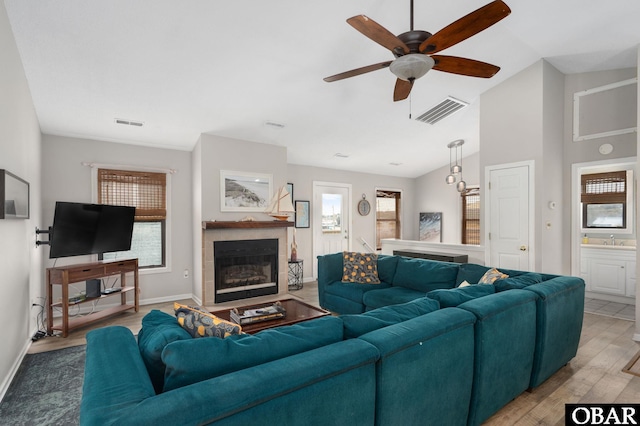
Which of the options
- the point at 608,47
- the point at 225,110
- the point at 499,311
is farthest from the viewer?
the point at 225,110

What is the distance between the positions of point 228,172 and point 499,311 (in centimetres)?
404

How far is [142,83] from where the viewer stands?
322 cm

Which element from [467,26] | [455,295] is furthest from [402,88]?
[455,295]

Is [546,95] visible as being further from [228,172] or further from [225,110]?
[228,172]

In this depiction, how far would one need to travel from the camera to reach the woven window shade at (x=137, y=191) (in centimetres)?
454

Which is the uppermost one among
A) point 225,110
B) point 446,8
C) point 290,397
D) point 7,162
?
point 446,8

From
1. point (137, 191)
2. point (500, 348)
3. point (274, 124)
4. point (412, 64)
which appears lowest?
point (500, 348)

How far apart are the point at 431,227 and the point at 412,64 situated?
21.1ft

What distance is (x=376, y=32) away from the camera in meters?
2.00

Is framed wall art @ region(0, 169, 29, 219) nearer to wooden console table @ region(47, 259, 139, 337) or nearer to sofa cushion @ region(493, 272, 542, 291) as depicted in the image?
wooden console table @ region(47, 259, 139, 337)

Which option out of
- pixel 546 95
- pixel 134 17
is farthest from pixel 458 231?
pixel 134 17

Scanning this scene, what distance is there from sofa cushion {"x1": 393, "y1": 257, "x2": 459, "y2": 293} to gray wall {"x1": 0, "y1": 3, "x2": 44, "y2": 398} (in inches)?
147

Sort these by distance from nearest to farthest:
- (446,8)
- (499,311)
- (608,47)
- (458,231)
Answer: (499,311)
(446,8)
(608,47)
(458,231)

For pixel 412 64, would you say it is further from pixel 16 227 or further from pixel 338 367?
pixel 16 227
